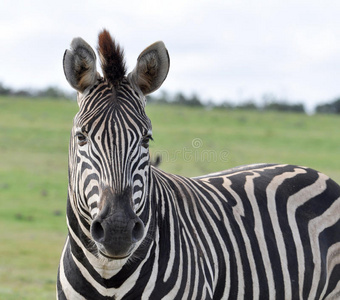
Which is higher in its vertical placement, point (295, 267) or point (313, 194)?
point (313, 194)

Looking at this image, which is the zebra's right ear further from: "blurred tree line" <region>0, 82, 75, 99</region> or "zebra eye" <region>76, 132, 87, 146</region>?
"blurred tree line" <region>0, 82, 75, 99</region>

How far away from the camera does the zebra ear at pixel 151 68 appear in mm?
3860

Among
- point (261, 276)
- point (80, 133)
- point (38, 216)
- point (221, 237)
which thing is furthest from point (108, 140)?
point (38, 216)

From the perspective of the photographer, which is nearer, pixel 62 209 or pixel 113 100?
pixel 113 100

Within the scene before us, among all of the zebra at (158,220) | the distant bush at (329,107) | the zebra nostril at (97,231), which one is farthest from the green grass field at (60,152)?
the distant bush at (329,107)

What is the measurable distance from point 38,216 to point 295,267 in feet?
56.1

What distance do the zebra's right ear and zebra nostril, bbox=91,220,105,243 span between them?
0.96 meters

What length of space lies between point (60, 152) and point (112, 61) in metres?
26.4

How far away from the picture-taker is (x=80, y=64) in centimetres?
381

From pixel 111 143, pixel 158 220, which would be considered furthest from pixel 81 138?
pixel 158 220

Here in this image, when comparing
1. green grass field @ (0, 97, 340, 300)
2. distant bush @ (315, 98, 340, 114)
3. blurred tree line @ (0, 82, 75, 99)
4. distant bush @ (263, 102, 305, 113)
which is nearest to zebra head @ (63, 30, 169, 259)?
green grass field @ (0, 97, 340, 300)

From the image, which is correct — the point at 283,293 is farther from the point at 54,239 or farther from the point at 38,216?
the point at 38,216

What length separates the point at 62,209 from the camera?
22.2 m

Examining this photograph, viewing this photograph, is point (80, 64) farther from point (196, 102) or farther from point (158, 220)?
point (196, 102)
